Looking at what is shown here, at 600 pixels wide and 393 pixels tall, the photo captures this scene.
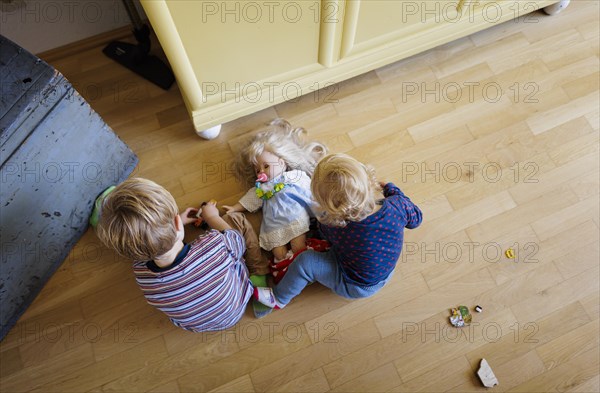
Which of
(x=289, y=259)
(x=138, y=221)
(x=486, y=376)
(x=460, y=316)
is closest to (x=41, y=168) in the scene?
(x=138, y=221)

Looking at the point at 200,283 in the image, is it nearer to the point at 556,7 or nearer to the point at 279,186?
the point at 279,186

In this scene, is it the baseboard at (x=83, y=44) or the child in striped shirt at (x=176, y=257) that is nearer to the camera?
the child in striped shirt at (x=176, y=257)

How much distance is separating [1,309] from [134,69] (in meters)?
0.90

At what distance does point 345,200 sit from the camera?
1.06m

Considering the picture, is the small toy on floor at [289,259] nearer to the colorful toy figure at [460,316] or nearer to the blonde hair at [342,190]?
the blonde hair at [342,190]

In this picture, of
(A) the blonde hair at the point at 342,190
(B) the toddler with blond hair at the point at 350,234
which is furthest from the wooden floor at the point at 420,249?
(A) the blonde hair at the point at 342,190

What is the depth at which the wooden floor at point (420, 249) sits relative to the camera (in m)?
1.33

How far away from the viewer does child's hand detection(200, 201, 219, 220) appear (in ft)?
4.61

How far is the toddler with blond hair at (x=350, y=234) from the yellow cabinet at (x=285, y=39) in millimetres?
393

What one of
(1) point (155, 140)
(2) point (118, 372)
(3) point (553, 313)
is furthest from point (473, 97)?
(2) point (118, 372)

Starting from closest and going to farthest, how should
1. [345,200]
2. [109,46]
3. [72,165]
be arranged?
[345,200]
[72,165]
[109,46]

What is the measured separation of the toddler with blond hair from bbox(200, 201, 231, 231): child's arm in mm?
235

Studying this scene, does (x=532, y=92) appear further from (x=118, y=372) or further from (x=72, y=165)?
(x=118, y=372)

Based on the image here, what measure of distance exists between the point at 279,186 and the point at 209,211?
10.0 inches
